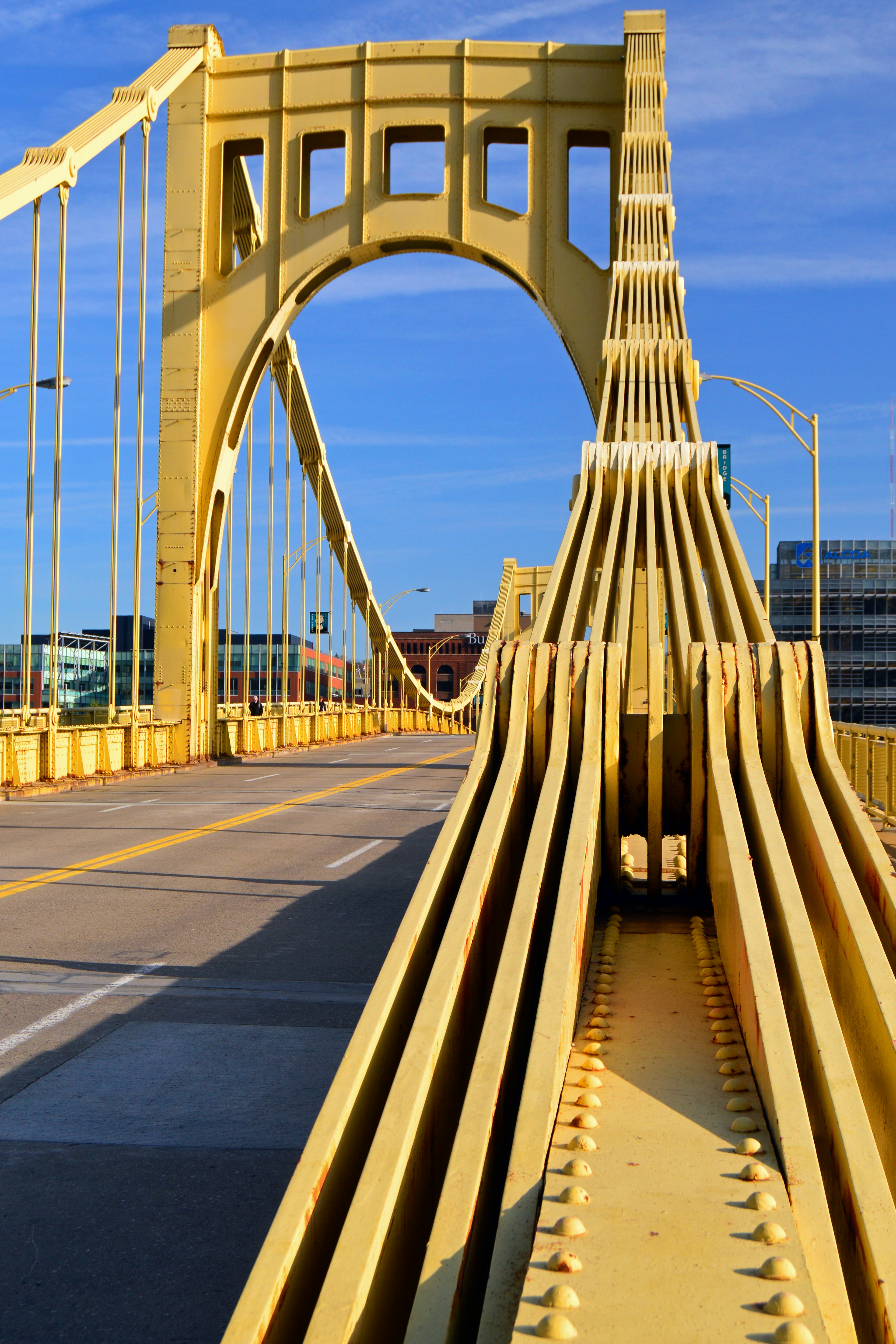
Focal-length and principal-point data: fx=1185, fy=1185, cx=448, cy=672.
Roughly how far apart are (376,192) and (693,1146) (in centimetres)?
2926

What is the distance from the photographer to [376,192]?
2906 cm

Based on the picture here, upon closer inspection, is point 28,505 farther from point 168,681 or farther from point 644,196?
point 644,196

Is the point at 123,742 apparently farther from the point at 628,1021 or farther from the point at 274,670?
the point at 274,670

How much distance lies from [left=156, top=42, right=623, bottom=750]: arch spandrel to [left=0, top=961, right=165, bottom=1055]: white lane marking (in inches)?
875

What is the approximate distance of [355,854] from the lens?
13.8 meters

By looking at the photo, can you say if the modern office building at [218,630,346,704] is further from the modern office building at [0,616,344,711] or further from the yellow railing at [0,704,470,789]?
the yellow railing at [0,704,470,789]

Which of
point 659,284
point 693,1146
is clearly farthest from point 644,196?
point 693,1146

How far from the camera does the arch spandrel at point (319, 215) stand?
93.7 feet

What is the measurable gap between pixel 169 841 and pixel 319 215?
65.6ft

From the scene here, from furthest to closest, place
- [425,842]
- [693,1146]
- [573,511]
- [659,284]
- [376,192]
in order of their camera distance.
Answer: [376,192] < [659,284] < [425,842] < [573,511] < [693,1146]

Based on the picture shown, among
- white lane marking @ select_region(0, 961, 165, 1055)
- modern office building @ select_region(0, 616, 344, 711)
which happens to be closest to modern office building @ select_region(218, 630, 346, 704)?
modern office building @ select_region(0, 616, 344, 711)

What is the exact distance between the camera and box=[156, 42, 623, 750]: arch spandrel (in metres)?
28.5

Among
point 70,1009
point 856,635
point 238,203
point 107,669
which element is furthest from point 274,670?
point 70,1009

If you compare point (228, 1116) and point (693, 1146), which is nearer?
point (693, 1146)
